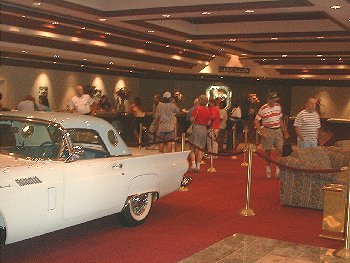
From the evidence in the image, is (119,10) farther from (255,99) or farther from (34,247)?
(255,99)

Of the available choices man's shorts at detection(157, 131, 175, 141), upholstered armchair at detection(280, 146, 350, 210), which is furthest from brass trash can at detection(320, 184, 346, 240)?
man's shorts at detection(157, 131, 175, 141)

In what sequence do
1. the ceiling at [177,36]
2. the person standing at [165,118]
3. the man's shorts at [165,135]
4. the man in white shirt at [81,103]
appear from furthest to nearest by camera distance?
the man's shorts at [165,135]
the person standing at [165,118]
the man in white shirt at [81,103]
the ceiling at [177,36]

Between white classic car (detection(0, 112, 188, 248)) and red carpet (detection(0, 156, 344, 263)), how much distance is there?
342 mm

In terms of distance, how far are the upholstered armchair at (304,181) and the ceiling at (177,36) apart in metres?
2.74

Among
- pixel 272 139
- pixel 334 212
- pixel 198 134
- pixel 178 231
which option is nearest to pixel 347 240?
pixel 334 212

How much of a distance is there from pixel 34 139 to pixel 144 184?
151cm

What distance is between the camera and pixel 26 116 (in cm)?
661

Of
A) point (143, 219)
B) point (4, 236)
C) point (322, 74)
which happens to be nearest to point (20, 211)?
point (4, 236)

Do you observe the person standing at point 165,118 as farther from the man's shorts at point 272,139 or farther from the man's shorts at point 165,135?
the man's shorts at point 272,139

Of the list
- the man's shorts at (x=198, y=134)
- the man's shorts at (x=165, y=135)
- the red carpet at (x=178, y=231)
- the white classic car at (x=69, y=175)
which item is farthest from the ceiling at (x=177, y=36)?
the white classic car at (x=69, y=175)

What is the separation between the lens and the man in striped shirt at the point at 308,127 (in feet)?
35.4

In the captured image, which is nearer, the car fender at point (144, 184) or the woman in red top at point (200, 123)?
the car fender at point (144, 184)

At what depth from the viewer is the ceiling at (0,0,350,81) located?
1070cm

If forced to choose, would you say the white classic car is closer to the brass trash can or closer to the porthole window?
the porthole window
